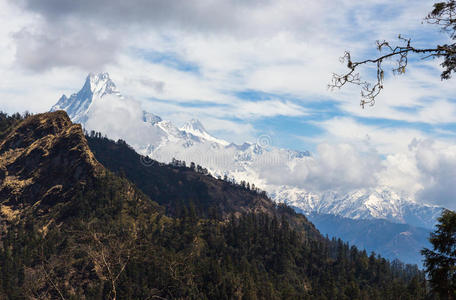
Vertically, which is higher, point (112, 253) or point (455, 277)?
point (455, 277)

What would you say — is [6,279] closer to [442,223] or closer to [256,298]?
[256,298]

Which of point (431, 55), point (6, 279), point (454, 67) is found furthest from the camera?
point (6, 279)

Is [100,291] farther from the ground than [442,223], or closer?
closer

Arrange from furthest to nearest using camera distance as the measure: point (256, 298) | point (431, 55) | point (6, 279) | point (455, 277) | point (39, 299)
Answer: point (256, 298) < point (6, 279) < point (39, 299) < point (455, 277) < point (431, 55)

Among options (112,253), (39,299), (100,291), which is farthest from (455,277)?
(100,291)

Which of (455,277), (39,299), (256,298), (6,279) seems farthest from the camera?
(256,298)

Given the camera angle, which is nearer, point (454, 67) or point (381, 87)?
point (381, 87)

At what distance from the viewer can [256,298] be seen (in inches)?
7840

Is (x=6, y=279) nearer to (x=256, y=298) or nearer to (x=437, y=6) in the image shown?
(x=256, y=298)

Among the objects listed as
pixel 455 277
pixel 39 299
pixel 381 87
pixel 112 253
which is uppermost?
pixel 381 87

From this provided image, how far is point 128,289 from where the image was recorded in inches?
7362

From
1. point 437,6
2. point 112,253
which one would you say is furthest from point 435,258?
point 112,253

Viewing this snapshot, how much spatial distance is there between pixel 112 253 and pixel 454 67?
2262 centimetres

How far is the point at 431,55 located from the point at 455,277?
12.8 metres
